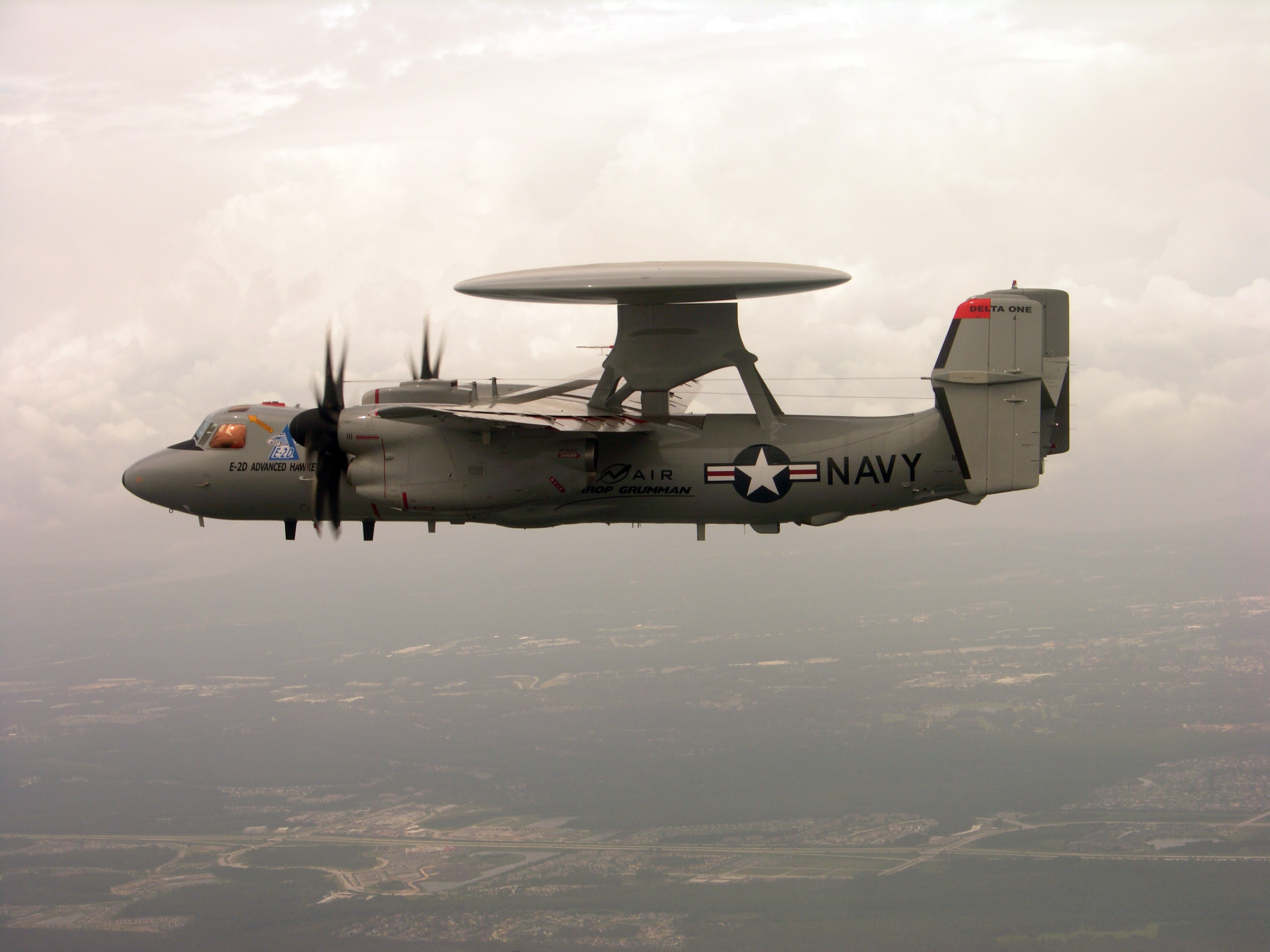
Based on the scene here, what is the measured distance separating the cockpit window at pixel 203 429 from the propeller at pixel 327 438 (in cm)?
228

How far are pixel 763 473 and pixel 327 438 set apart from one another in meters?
8.86

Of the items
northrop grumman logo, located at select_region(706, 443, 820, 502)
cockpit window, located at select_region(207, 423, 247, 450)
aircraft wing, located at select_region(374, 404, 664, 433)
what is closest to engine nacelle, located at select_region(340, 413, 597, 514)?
aircraft wing, located at select_region(374, 404, 664, 433)

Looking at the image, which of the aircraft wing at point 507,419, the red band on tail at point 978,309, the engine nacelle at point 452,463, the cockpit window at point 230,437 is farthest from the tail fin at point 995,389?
the cockpit window at point 230,437

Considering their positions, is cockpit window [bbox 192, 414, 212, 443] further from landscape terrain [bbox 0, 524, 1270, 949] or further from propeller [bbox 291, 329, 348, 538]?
landscape terrain [bbox 0, 524, 1270, 949]

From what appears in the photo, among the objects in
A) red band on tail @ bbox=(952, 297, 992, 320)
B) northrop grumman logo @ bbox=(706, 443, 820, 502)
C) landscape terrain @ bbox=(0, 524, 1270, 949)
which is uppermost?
red band on tail @ bbox=(952, 297, 992, 320)

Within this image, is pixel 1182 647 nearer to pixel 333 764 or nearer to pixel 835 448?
pixel 333 764

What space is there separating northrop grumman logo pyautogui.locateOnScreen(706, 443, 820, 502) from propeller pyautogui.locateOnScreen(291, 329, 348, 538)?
7.60m

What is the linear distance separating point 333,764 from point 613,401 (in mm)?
118191

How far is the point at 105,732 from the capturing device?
14762 cm

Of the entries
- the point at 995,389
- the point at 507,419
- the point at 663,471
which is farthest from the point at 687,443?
the point at 995,389

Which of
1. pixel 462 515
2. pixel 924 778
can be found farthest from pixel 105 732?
pixel 462 515

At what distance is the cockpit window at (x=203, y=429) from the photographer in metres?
22.8

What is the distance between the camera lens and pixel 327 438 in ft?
69.7

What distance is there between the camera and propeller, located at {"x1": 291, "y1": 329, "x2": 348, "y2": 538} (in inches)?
837
